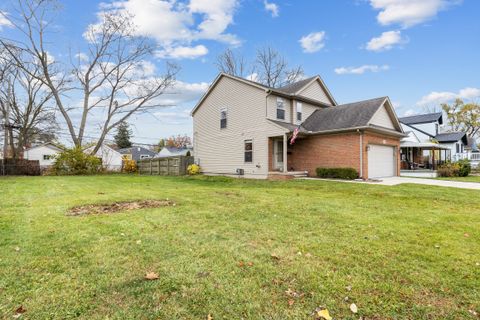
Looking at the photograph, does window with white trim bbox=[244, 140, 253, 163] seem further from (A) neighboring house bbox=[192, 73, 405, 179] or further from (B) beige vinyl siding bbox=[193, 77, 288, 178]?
(B) beige vinyl siding bbox=[193, 77, 288, 178]

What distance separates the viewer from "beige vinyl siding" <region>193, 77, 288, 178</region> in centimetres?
1608

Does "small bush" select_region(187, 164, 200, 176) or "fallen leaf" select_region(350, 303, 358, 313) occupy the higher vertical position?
"small bush" select_region(187, 164, 200, 176)

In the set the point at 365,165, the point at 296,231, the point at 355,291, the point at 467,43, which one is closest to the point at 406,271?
the point at 355,291

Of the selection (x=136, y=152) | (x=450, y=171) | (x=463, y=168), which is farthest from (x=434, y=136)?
(x=136, y=152)

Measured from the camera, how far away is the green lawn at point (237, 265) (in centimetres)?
234

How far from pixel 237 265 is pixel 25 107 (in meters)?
33.9

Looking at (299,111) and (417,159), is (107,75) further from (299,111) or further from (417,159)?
(417,159)

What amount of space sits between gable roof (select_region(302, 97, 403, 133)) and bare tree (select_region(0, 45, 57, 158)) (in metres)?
25.5

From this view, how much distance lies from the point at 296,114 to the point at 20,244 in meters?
16.0

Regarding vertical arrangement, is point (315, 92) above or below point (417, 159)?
above

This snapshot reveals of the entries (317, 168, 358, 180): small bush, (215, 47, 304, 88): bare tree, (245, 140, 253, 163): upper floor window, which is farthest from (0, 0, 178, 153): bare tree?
(317, 168, 358, 180): small bush

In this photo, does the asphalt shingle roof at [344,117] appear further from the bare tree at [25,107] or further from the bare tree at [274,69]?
the bare tree at [25,107]

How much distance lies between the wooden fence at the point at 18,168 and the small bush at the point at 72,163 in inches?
95.6

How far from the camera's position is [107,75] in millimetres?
26484
